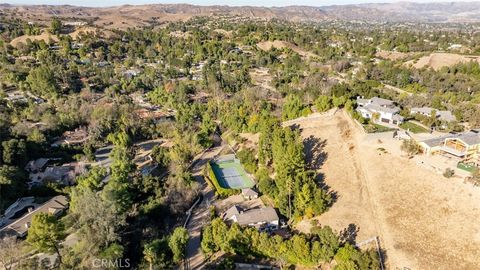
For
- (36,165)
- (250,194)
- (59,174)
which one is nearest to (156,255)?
(250,194)

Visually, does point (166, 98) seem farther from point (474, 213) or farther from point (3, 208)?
point (474, 213)

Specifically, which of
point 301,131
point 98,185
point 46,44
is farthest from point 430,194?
point 46,44

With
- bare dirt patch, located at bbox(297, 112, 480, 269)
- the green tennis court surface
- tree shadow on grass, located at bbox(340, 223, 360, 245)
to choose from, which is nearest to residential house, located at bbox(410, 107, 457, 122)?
bare dirt patch, located at bbox(297, 112, 480, 269)

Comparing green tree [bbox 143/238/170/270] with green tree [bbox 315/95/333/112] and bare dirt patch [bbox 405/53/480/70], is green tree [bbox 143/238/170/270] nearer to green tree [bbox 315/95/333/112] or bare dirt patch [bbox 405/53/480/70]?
green tree [bbox 315/95/333/112]

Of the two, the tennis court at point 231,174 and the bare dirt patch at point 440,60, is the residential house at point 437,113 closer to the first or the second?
the tennis court at point 231,174

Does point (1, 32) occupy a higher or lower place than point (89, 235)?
higher
